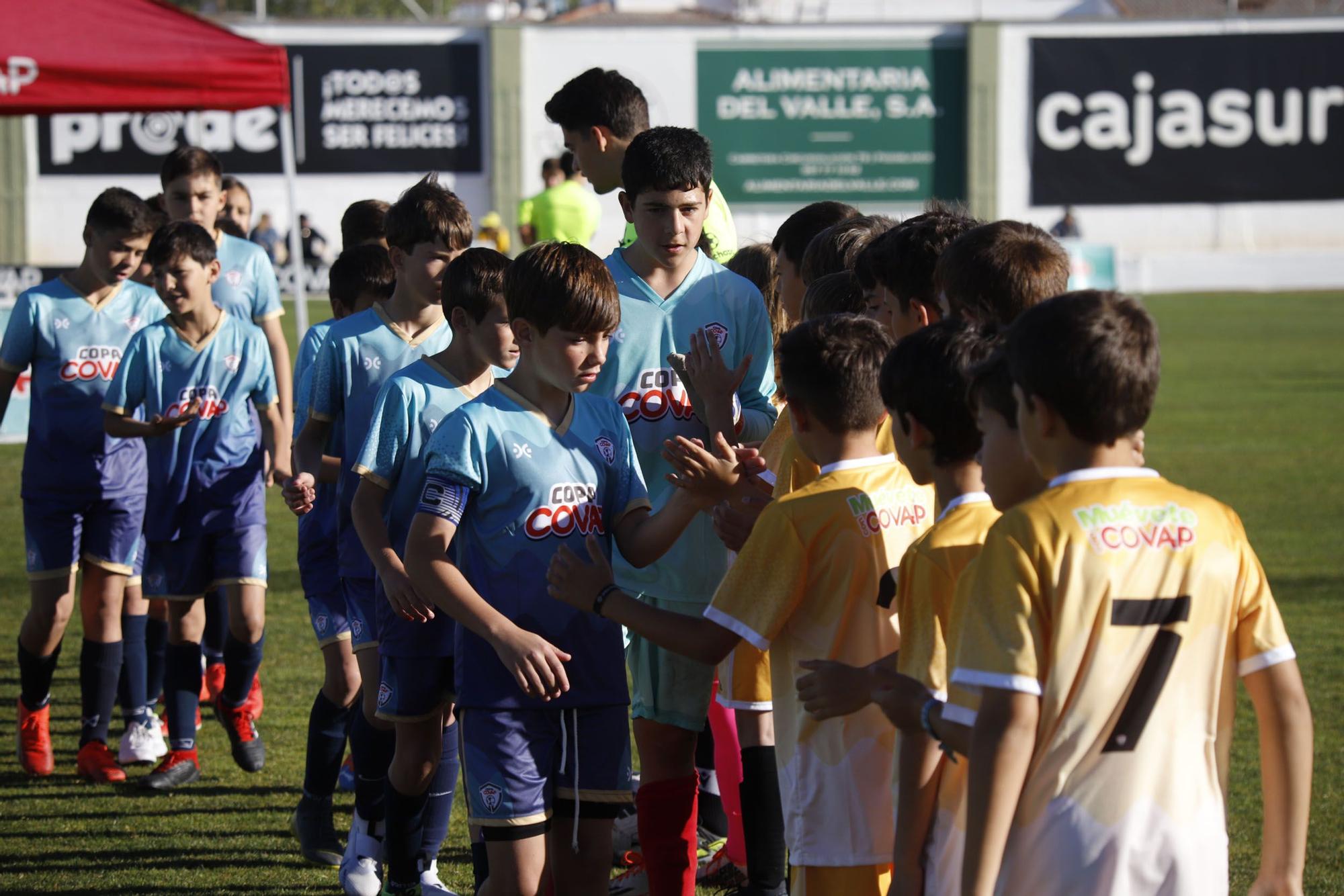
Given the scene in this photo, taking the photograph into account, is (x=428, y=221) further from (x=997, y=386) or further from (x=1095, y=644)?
(x=1095, y=644)

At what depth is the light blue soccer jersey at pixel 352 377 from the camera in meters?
4.58

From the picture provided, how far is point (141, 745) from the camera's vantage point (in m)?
5.78

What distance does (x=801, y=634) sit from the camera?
308 cm

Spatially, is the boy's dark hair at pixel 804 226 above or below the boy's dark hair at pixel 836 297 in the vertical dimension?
above

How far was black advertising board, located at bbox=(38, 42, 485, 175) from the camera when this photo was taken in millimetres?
32188

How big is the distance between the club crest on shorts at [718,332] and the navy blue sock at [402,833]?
1.48 m

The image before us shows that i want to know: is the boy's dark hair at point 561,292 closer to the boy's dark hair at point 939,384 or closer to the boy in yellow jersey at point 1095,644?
the boy's dark hair at point 939,384

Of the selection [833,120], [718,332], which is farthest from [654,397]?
[833,120]

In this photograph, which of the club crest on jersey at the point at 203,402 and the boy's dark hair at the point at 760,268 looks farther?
the club crest on jersey at the point at 203,402

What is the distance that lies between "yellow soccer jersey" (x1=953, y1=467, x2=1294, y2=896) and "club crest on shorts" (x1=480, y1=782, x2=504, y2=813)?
52.4 inches

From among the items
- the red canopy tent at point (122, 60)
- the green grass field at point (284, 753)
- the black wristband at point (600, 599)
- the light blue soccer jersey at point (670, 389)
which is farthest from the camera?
the red canopy tent at point (122, 60)

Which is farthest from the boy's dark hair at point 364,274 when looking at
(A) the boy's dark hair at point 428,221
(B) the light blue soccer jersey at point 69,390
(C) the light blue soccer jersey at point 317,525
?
(B) the light blue soccer jersey at point 69,390

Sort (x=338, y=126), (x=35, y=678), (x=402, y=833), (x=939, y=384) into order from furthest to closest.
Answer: (x=338, y=126) → (x=35, y=678) → (x=402, y=833) → (x=939, y=384)

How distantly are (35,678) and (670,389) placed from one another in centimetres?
305
